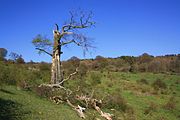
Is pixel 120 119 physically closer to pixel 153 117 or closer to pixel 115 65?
pixel 153 117

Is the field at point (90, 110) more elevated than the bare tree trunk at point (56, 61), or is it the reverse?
the bare tree trunk at point (56, 61)

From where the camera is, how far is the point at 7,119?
1407 cm

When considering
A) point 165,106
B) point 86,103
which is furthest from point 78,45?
point 165,106

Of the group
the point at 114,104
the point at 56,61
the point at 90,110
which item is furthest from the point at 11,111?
the point at 56,61

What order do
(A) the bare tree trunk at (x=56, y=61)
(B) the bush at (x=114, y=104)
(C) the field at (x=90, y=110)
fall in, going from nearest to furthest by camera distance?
(C) the field at (x=90, y=110) → (B) the bush at (x=114, y=104) → (A) the bare tree trunk at (x=56, y=61)

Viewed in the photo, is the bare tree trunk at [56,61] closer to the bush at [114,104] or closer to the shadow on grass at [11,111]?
the bush at [114,104]

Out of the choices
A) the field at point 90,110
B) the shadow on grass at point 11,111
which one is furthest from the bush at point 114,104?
the shadow on grass at point 11,111

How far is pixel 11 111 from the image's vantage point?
1605 cm

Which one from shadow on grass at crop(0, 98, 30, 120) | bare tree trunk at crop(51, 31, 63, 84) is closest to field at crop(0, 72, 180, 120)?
shadow on grass at crop(0, 98, 30, 120)

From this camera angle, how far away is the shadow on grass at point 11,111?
48.2 ft

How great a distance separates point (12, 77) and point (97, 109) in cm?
929

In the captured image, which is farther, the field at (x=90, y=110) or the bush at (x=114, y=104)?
the bush at (x=114, y=104)

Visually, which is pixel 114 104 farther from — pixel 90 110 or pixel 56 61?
pixel 56 61

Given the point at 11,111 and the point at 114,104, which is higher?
the point at 11,111
